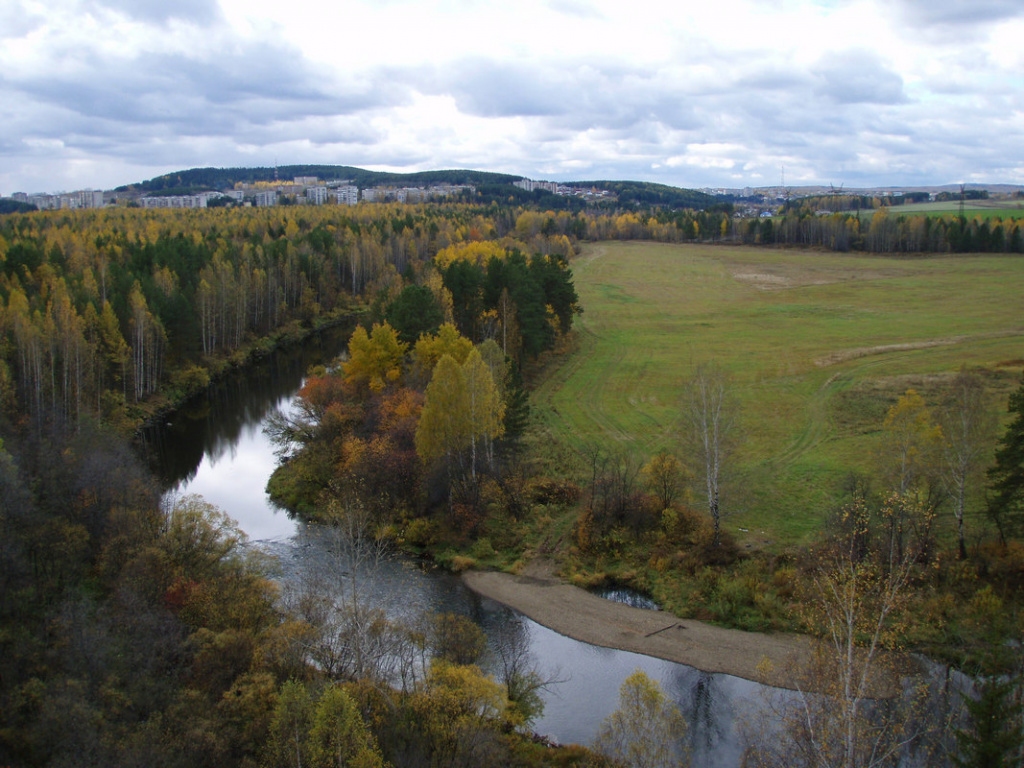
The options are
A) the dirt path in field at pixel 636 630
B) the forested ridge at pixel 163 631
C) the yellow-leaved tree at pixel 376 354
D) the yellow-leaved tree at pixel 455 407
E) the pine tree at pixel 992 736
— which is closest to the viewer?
the pine tree at pixel 992 736

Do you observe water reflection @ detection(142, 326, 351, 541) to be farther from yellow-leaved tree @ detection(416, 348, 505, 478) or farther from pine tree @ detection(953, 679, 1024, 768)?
pine tree @ detection(953, 679, 1024, 768)

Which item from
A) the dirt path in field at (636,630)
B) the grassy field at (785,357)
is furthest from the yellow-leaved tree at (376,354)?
the dirt path in field at (636,630)

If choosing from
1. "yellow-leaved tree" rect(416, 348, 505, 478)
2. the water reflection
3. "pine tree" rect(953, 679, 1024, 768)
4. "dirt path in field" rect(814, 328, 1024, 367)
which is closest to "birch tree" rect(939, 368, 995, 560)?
"pine tree" rect(953, 679, 1024, 768)

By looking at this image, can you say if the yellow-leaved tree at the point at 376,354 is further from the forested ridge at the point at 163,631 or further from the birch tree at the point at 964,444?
the birch tree at the point at 964,444

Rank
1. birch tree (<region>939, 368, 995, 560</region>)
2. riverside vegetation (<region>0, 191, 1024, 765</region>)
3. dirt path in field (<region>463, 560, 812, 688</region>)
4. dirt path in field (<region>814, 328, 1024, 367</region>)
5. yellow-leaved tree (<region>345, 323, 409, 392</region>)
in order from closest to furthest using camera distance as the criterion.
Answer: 1. riverside vegetation (<region>0, 191, 1024, 765</region>)
2. dirt path in field (<region>463, 560, 812, 688</region>)
3. birch tree (<region>939, 368, 995, 560</region>)
4. yellow-leaved tree (<region>345, 323, 409, 392</region>)
5. dirt path in field (<region>814, 328, 1024, 367</region>)

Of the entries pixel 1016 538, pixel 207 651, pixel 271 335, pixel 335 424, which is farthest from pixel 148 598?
pixel 271 335
